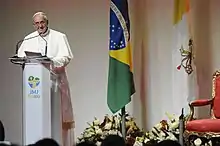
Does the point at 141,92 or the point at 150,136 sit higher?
the point at 141,92

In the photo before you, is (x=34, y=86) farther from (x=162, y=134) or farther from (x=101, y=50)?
(x=101, y=50)

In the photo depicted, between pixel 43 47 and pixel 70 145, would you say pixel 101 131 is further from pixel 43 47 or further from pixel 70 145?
pixel 43 47

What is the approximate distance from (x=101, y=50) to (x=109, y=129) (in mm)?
1464

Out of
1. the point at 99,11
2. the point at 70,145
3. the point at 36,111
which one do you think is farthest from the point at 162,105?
the point at 36,111

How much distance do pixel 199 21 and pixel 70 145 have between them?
9.23 feet

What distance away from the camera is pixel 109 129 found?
666 centimetres

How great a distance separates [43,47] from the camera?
5453mm

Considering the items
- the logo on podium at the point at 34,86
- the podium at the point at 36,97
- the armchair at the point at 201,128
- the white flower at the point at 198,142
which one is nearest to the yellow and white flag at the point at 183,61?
the armchair at the point at 201,128

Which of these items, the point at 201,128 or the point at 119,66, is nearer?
the point at 201,128

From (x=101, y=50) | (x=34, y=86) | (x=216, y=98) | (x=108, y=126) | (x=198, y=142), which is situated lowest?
(x=198, y=142)

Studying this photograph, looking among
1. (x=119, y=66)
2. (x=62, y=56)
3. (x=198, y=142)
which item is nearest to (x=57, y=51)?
(x=62, y=56)

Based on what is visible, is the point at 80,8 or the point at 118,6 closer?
the point at 118,6

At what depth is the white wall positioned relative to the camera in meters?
7.23

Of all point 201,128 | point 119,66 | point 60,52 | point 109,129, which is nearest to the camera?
point 60,52
